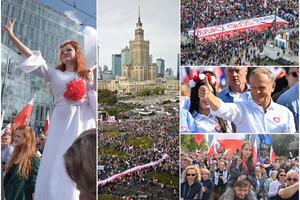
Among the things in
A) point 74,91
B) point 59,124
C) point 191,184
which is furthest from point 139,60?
point 191,184

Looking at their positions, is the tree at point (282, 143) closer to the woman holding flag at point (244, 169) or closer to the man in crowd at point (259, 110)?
the man in crowd at point (259, 110)

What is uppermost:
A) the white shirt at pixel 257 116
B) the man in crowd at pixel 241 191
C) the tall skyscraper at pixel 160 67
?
the tall skyscraper at pixel 160 67

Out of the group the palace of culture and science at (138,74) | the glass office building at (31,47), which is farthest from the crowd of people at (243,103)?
the glass office building at (31,47)

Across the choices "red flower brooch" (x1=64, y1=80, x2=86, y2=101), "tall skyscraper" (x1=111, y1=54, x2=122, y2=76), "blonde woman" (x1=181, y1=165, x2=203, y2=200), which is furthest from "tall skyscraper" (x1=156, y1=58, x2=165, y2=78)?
"blonde woman" (x1=181, y1=165, x2=203, y2=200)

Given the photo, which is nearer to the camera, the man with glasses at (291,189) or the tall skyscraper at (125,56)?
the man with glasses at (291,189)

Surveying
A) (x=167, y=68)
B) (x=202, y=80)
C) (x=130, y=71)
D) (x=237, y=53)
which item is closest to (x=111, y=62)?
(x=130, y=71)

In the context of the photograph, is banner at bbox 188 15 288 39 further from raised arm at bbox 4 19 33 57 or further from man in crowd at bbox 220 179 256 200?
raised arm at bbox 4 19 33 57

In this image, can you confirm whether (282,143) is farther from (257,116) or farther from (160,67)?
(160,67)

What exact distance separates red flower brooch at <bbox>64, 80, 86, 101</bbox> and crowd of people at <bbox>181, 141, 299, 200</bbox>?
92cm

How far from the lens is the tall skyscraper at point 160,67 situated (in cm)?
403

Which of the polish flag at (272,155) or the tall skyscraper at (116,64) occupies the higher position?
the tall skyscraper at (116,64)

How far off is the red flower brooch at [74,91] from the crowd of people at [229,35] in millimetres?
819

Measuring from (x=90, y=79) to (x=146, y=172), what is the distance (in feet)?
2.76

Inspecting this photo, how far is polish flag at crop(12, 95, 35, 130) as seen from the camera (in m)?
4.02
